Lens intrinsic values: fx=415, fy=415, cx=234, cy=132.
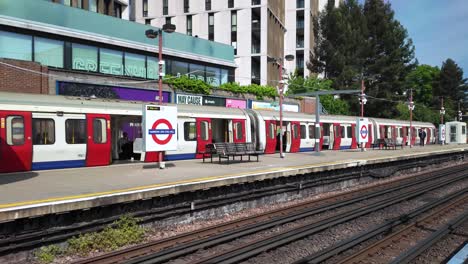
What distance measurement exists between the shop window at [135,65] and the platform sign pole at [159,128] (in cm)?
1258

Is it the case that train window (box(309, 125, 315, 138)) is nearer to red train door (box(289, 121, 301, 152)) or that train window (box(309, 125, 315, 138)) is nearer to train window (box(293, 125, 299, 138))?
red train door (box(289, 121, 301, 152))

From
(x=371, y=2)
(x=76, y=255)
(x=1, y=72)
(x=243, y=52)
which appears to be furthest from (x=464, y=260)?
(x=371, y=2)

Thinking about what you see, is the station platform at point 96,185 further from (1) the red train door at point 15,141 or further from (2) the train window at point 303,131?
(2) the train window at point 303,131

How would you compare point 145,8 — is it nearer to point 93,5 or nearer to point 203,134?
point 93,5

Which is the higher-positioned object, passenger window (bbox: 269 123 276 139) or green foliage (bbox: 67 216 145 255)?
passenger window (bbox: 269 123 276 139)

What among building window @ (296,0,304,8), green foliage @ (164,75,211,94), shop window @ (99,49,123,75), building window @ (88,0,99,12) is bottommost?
green foliage @ (164,75,211,94)

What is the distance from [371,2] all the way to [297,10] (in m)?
17.6

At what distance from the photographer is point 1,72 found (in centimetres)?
1867

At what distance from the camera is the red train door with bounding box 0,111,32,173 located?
1277 centimetres

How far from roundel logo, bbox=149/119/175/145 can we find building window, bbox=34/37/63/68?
1081 centimetres

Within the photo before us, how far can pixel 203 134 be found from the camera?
19344 millimetres

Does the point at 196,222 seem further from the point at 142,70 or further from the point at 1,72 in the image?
the point at 142,70

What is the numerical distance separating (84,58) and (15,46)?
3816mm

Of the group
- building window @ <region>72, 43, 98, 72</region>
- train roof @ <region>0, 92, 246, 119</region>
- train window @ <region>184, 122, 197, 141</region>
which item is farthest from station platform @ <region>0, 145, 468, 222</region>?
building window @ <region>72, 43, 98, 72</region>
